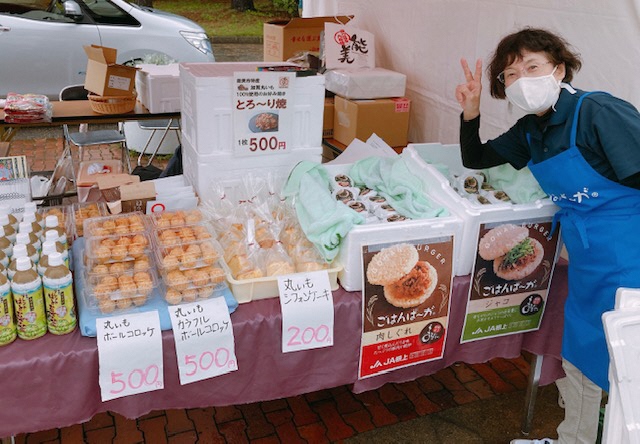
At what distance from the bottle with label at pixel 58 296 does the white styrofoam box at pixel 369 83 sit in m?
2.64

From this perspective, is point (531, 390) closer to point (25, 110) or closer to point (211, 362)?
point (211, 362)

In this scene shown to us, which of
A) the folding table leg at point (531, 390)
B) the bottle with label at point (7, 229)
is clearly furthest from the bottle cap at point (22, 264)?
the folding table leg at point (531, 390)

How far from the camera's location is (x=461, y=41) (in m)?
3.54

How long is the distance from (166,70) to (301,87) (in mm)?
2235

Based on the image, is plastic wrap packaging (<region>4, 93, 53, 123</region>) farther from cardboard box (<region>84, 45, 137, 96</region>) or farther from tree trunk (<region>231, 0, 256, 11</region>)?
tree trunk (<region>231, 0, 256, 11</region>)

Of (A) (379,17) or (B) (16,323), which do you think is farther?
(A) (379,17)

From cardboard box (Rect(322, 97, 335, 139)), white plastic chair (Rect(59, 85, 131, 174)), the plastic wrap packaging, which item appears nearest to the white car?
white plastic chair (Rect(59, 85, 131, 174))

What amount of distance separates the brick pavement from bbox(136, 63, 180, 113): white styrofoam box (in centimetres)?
235

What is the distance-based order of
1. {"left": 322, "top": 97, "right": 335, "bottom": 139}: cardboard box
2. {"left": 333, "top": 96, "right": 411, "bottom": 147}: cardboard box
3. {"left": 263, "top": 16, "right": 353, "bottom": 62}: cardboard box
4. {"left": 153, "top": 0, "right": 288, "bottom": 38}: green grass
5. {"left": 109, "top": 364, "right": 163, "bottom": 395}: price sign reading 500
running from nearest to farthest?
{"left": 109, "top": 364, "right": 163, "bottom": 395}: price sign reading 500 → {"left": 333, "top": 96, "right": 411, "bottom": 147}: cardboard box → {"left": 322, "top": 97, "right": 335, "bottom": 139}: cardboard box → {"left": 263, "top": 16, "right": 353, "bottom": 62}: cardboard box → {"left": 153, "top": 0, "right": 288, "bottom": 38}: green grass

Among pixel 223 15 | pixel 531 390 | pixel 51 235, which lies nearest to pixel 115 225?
pixel 51 235

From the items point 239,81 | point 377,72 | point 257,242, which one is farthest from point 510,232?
point 377,72

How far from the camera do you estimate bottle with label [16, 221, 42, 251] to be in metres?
1.92

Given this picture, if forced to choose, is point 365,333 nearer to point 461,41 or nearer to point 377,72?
point 461,41

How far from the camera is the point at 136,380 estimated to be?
1.80m
